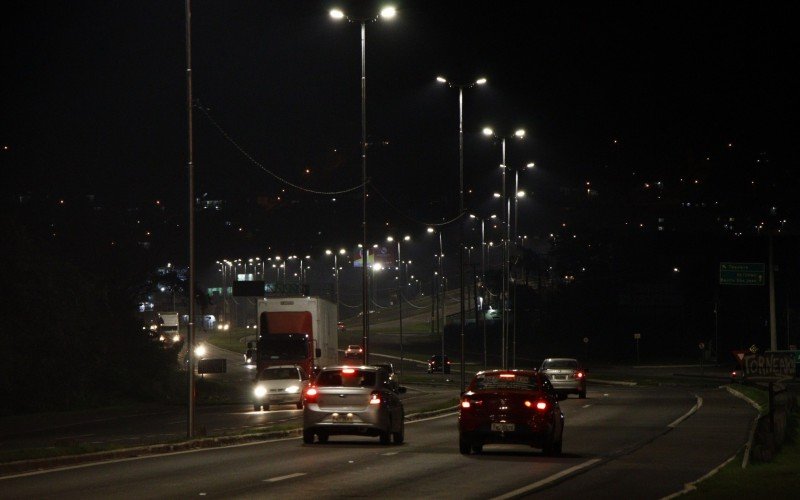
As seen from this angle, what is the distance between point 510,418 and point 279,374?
23607mm

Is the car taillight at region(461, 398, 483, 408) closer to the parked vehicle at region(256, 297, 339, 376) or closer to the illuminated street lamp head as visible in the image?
the illuminated street lamp head

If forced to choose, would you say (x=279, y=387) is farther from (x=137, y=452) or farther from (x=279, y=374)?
(x=137, y=452)

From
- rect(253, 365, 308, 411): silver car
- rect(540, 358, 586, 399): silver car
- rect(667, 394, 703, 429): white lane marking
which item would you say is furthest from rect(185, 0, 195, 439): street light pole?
rect(540, 358, 586, 399): silver car

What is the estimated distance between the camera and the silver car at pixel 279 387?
141 feet

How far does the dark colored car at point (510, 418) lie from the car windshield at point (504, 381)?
0.14ft

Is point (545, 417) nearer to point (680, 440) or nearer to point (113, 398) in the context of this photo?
point (680, 440)

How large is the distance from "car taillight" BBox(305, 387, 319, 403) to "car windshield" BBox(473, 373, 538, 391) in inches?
133

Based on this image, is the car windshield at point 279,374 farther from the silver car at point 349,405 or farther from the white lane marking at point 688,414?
the silver car at point 349,405

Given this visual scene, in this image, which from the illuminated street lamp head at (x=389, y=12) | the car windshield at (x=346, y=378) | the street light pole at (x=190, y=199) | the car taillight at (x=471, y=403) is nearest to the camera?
the car taillight at (x=471, y=403)

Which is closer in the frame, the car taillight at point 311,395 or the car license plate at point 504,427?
the car license plate at point 504,427

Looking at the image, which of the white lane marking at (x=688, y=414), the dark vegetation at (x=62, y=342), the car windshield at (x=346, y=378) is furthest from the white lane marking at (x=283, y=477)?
the dark vegetation at (x=62, y=342)

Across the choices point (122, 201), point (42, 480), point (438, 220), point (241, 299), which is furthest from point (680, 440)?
point (241, 299)

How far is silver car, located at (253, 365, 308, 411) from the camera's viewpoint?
43094 mm

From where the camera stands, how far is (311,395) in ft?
78.6
